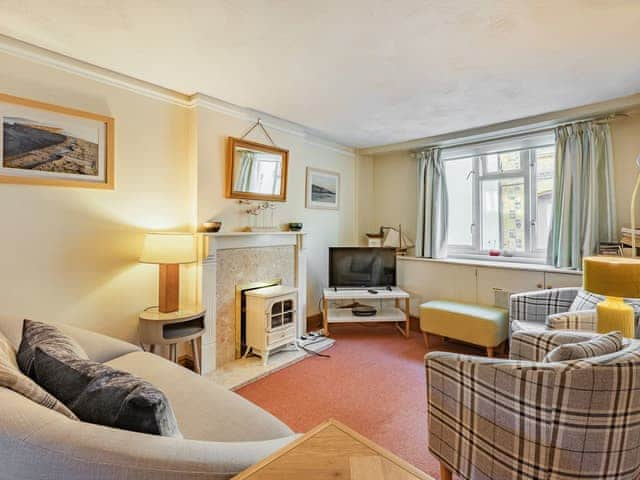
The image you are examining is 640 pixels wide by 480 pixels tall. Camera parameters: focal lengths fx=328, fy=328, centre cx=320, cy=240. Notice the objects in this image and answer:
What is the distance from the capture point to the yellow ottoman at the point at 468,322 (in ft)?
9.95

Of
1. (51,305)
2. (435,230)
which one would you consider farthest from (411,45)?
(51,305)

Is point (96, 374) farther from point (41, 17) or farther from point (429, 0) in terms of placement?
point (429, 0)

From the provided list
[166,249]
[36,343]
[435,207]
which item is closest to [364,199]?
[435,207]

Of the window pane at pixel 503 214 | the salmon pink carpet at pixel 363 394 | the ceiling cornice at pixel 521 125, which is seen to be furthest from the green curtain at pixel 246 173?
the window pane at pixel 503 214

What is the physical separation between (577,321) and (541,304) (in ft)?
1.93

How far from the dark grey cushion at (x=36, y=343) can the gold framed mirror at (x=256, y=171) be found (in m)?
1.80

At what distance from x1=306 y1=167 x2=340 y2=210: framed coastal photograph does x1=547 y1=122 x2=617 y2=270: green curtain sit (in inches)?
95.1

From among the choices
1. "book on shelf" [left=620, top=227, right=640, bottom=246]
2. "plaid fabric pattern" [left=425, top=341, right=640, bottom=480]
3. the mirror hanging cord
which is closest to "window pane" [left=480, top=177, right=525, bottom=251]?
"book on shelf" [left=620, top=227, right=640, bottom=246]

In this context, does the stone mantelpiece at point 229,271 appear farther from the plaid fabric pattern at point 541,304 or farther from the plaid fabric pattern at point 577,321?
the plaid fabric pattern at point 577,321

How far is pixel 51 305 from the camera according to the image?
2.19 m

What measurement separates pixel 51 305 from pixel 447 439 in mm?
2502

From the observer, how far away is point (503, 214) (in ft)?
12.7

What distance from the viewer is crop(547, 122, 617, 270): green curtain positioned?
3012 mm

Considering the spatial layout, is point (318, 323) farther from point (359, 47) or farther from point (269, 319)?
point (359, 47)
